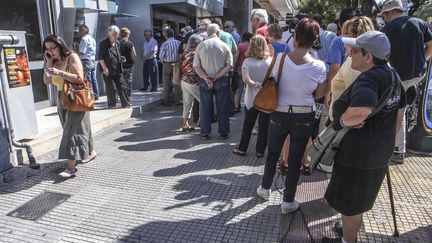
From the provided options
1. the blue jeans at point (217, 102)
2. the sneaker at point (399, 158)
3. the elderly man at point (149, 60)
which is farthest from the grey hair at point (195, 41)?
the elderly man at point (149, 60)

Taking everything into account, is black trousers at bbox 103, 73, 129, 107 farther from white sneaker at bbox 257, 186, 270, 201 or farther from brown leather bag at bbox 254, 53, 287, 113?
brown leather bag at bbox 254, 53, 287, 113

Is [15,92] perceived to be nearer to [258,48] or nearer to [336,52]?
[258,48]

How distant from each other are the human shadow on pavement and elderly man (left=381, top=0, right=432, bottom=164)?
1983 millimetres

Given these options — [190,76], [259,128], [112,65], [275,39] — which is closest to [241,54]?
[190,76]

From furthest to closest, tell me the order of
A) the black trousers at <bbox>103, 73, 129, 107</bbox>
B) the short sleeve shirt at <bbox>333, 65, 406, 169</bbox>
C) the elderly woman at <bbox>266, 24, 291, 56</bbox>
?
the black trousers at <bbox>103, 73, 129, 107</bbox>
the elderly woman at <bbox>266, 24, 291, 56</bbox>
the short sleeve shirt at <bbox>333, 65, 406, 169</bbox>

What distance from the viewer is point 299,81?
9.73ft

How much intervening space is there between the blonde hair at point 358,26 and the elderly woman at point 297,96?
0.39m

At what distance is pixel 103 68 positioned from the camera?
265 inches

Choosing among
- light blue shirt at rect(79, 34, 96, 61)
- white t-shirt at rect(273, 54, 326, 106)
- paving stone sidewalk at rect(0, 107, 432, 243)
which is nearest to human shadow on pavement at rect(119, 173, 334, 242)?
paving stone sidewalk at rect(0, 107, 432, 243)

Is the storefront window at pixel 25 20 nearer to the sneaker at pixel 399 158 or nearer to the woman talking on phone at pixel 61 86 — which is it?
the woman talking on phone at pixel 61 86

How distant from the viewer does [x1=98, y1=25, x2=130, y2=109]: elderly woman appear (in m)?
6.75

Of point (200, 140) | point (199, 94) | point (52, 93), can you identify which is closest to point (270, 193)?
point (200, 140)

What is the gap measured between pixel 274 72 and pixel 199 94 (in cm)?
267

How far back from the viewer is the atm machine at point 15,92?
4.01m
